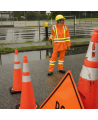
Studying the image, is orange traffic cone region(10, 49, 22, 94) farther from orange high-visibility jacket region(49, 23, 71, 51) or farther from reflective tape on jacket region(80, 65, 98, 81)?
reflective tape on jacket region(80, 65, 98, 81)

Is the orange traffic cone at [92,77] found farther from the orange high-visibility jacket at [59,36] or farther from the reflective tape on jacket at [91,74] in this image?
the orange high-visibility jacket at [59,36]

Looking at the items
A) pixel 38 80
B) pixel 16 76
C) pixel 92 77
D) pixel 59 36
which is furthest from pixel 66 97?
pixel 59 36

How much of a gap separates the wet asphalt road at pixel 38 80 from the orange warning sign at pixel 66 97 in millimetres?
1261

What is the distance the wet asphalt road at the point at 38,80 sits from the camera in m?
4.01

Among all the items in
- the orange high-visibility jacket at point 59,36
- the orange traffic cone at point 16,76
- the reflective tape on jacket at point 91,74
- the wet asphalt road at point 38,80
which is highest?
the orange high-visibility jacket at point 59,36

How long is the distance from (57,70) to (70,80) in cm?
400

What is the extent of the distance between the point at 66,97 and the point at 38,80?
296 cm

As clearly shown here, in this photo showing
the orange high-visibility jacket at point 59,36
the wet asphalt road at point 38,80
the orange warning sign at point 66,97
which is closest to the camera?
the orange warning sign at point 66,97

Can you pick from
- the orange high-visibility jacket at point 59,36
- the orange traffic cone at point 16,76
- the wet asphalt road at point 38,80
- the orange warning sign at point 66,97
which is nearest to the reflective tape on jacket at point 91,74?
the orange warning sign at point 66,97

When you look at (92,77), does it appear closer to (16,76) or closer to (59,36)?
(16,76)

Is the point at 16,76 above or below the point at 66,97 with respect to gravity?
below

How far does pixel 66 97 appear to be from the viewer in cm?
243

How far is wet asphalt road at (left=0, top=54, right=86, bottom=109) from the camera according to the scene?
4.01 meters

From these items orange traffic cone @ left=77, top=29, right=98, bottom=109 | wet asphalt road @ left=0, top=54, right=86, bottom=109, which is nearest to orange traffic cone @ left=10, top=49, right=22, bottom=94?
wet asphalt road @ left=0, top=54, right=86, bottom=109
